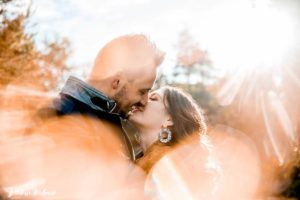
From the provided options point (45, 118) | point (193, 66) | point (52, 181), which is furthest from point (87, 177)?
point (193, 66)

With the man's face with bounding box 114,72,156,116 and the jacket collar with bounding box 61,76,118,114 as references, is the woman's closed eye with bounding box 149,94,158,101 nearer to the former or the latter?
the man's face with bounding box 114,72,156,116

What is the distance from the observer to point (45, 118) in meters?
2.57

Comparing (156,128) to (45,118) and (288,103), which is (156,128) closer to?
(45,118)

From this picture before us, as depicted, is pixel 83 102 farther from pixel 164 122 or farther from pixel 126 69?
pixel 164 122

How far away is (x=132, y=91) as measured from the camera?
3.90 metres

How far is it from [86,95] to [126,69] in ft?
2.75

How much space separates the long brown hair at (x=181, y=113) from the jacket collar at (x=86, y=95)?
1769 mm

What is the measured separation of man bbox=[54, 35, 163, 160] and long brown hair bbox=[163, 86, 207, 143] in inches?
37.4

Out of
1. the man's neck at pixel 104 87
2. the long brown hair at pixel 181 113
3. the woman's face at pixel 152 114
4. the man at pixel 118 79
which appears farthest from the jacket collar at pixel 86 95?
the long brown hair at pixel 181 113

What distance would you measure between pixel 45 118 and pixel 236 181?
541 inches

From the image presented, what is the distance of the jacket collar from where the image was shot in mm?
2881

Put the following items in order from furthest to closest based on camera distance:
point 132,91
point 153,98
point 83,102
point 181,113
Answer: point 153,98 → point 181,113 → point 132,91 → point 83,102

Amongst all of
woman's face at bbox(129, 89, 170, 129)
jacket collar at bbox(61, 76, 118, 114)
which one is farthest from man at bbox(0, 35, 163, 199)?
woman's face at bbox(129, 89, 170, 129)

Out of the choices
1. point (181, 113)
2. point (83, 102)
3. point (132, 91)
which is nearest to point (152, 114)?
point (181, 113)
